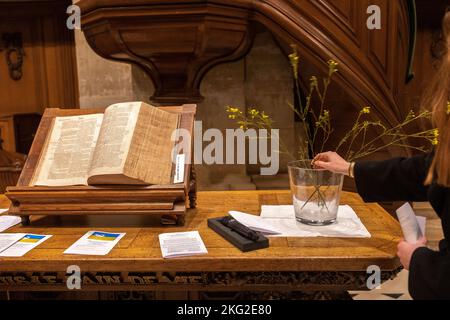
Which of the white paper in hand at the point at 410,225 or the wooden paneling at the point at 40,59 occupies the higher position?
the wooden paneling at the point at 40,59

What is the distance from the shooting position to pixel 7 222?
4.74ft

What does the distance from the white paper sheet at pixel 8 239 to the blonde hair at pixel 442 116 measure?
1059 millimetres

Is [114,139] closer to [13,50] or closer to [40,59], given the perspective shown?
[40,59]

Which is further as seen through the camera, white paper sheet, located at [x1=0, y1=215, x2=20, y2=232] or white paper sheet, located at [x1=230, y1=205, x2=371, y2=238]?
white paper sheet, located at [x1=0, y1=215, x2=20, y2=232]

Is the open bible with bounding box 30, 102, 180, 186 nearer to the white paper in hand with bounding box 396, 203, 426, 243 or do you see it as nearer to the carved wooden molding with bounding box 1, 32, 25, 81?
the white paper in hand with bounding box 396, 203, 426, 243

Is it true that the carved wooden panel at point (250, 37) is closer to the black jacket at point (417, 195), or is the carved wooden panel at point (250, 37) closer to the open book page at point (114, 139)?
the open book page at point (114, 139)

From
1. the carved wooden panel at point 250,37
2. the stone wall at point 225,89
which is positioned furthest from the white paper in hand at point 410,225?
the stone wall at point 225,89

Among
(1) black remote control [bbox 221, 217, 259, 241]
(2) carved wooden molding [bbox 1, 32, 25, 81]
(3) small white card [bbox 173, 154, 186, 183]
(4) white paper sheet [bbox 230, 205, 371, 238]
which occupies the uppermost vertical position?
(2) carved wooden molding [bbox 1, 32, 25, 81]

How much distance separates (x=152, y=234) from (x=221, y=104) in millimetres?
2145

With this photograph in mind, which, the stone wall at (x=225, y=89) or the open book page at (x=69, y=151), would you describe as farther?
the stone wall at (x=225, y=89)

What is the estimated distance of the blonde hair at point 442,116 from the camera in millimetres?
927

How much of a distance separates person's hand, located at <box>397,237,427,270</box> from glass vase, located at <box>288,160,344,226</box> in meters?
0.30

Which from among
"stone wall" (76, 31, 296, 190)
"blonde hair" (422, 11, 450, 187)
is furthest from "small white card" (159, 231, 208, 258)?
"stone wall" (76, 31, 296, 190)

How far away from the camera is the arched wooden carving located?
2264 millimetres
